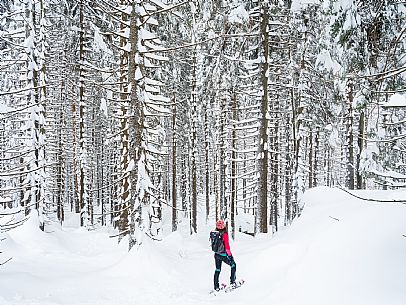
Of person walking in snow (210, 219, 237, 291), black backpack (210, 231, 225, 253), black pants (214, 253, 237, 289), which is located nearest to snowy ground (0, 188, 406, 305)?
black pants (214, 253, 237, 289)

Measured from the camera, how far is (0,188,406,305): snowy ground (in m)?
5.98

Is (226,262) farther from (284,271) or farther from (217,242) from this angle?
(284,271)

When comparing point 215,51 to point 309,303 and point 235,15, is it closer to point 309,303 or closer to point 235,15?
point 235,15

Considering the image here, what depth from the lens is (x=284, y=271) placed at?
790 centimetres

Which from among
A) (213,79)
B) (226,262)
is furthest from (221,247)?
(213,79)

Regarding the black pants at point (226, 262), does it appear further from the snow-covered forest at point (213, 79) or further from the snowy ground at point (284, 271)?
the snow-covered forest at point (213, 79)

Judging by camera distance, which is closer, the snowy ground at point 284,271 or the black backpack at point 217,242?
the snowy ground at point 284,271

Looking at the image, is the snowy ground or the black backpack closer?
the snowy ground

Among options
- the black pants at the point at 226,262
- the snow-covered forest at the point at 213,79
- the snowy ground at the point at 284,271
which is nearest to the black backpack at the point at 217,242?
the black pants at the point at 226,262

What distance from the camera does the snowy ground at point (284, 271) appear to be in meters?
5.98

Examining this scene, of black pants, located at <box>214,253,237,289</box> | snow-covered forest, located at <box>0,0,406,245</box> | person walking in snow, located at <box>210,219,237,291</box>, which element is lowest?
black pants, located at <box>214,253,237,289</box>

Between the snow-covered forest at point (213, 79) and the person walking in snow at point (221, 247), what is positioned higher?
the snow-covered forest at point (213, 79)

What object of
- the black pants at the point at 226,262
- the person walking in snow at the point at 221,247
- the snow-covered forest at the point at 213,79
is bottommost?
the black pants at the point at 226,262

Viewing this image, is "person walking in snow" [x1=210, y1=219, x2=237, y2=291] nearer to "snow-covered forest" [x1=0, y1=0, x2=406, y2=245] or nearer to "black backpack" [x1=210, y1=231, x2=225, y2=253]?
"black backpack" [x1=210, y1=231, x2=225, y2=253]
